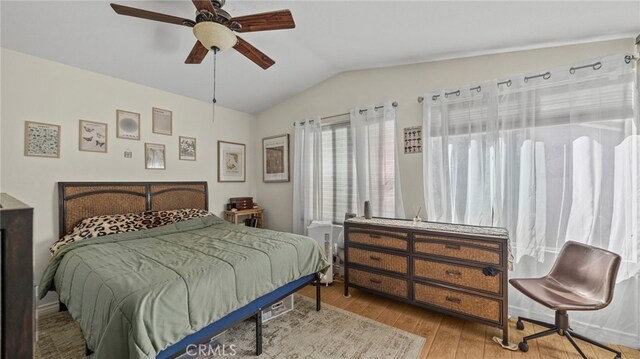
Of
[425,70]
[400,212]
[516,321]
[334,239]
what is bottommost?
[516,321]

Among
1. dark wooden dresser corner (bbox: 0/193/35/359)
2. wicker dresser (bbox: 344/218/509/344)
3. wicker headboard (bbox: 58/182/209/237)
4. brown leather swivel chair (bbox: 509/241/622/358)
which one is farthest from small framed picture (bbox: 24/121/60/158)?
brown leather swivel chair (bbox: 509/241/622/358)

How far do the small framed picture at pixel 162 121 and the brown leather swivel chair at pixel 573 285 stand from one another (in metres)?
4.22

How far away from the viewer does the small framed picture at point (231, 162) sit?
413 cm

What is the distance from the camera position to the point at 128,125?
123 inches

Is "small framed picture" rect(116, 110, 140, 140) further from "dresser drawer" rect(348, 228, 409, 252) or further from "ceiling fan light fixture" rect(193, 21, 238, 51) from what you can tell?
"dresser drawer" rect(348, 228, 409, 252)

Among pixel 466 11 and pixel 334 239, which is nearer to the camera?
pixel 466 11

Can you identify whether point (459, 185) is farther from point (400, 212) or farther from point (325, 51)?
point (325, 51)

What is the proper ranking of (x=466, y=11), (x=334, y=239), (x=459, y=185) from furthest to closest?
1. (x=334, y=239)
2. (x=459, y=185)
3. (x=466, y=11)

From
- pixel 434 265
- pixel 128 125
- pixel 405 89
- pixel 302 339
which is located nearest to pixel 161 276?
pixel 302 339

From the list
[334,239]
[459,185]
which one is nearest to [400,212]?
[459,185]

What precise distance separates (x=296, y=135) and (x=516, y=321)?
11.0ft

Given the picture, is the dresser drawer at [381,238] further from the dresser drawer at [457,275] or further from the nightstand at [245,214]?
the nightstand at [245,214]

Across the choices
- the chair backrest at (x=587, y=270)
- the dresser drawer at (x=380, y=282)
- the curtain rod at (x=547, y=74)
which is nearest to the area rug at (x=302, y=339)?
the dresser drawer at (x=380, y=282)

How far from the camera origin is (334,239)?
354 cm
